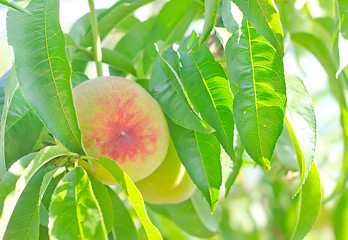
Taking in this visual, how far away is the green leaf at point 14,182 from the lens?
18.1 inches

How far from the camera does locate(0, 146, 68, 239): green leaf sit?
0.46 m

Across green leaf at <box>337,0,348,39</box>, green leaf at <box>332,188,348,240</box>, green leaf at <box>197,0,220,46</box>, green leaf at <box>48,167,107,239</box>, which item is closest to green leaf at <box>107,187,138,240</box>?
green leaf at <box>48,167,107,239</box>

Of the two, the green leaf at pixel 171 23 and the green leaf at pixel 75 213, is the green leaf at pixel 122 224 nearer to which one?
the green leaf at pixel 75 213

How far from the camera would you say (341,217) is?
1.23 metres

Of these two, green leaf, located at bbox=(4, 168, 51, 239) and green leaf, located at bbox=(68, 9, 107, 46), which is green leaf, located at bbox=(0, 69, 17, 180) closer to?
green leaf, located at bbox=(4, 168, 51, 239)

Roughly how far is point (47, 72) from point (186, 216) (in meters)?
0.56

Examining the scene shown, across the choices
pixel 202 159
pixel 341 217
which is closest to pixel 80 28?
pixel 202 159

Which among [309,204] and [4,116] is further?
[309,204]

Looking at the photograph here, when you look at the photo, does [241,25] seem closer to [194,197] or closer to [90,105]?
[90,105]

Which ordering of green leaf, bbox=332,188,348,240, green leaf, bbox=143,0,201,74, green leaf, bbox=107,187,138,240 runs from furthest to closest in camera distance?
green leaf, bbox=332,188,348,240, green leaf, bbox=143,0,201,74, green leaf, bbox=107,187,138,240

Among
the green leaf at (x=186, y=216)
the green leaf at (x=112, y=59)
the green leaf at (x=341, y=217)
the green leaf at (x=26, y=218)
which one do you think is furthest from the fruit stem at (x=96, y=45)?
the green leaf at (x=341, y=217)

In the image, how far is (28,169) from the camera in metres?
0.49

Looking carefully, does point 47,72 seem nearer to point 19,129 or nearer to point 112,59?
point 19,129

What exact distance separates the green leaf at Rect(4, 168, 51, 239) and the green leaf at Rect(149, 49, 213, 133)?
0.67ft
